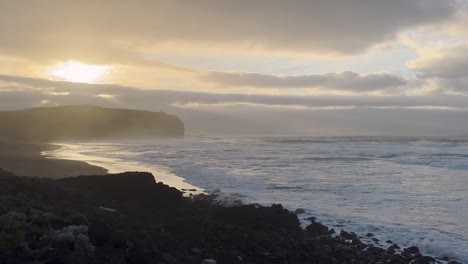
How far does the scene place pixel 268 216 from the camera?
41.8 feet

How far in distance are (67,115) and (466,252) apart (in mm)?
123732

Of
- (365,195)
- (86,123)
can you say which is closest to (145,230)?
(365,195)

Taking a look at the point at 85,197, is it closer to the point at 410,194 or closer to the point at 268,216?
the point at 268,216

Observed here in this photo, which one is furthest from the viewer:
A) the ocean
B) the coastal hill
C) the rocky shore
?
the coastal hill

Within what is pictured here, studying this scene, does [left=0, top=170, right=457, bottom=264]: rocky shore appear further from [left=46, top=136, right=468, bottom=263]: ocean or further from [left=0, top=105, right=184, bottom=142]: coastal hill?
[left=0, top=105, right=184, bottom=142]: coastal hill

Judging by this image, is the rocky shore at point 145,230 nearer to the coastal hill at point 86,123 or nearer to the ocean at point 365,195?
the ocean at point 365,195

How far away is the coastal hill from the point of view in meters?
106

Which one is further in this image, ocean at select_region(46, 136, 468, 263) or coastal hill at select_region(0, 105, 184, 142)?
coastal hill at select_region(0, 105, 184, 142)

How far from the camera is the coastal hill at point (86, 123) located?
10575cm

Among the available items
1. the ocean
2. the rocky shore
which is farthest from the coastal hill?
the rocky shore

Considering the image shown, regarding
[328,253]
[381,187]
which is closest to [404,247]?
[328,253]

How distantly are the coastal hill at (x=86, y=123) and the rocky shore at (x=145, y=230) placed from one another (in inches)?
3518

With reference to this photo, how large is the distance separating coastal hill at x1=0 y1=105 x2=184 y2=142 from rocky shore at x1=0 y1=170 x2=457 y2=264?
89.4m

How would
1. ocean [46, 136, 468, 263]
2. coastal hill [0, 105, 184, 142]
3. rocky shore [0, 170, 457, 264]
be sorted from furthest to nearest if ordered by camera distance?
coastal hill [0, 105, 184, 142] < ocean [46, 136, 468, 263] < rocky shore [0, 170, 457, 264]
